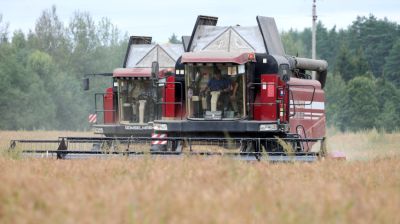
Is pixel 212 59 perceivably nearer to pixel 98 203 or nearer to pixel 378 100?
pixel 98 203

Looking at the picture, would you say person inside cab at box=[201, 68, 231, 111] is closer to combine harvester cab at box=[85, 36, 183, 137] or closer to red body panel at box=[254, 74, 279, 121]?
red body panel at box=[254, 74, 279, 121]

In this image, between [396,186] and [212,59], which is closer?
[396,186]

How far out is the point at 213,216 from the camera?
6191 mm

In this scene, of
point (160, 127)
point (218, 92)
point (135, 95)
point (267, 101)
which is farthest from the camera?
point (135, 95)

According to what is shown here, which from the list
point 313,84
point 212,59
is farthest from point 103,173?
point 313,84

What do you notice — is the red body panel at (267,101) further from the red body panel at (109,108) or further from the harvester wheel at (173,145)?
the red body panel at (109,108)

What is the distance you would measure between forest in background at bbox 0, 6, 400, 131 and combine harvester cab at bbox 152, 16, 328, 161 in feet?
148

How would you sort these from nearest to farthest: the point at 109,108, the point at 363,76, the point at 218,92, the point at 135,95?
the point at 218,92 < the point at 135,95 < the point at 109,108 < the point at 363,76

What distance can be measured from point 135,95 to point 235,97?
6.14m

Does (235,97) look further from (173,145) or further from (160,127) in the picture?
(160,127)

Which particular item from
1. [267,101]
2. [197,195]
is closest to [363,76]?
[267,101]

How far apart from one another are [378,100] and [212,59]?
5288 centimetres

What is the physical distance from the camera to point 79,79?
85562 mm

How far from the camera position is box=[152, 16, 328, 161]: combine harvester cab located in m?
18.6
